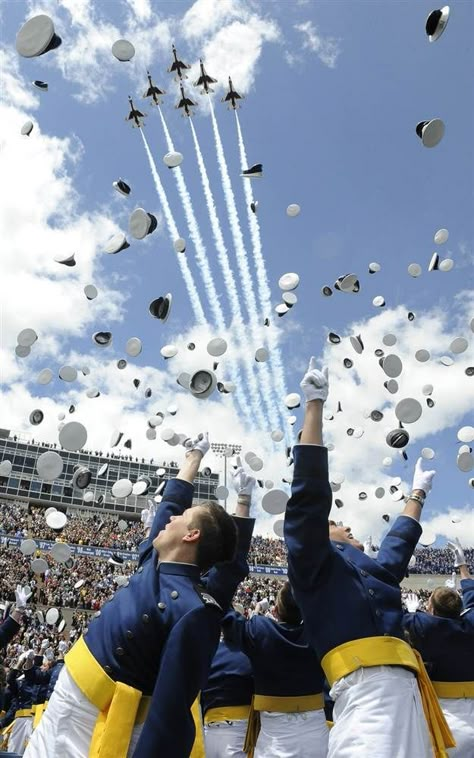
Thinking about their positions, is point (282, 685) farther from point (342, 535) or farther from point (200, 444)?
point (200, 444)

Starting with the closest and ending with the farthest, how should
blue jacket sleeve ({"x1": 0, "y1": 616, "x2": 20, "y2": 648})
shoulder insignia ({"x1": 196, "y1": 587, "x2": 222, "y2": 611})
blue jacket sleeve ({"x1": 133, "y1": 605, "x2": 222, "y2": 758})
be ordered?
blue jacket sleeve ({"x1": 133, "y1": 605, "x2": 222, "y2": 758}) → shoulder insignia ({"x1": 196, "y1": 587, "x2": 222, "y2": 611}) → blue jacket sleeve ({"x1": 0, "y1": 616, "x2": 20, "y2": 648})

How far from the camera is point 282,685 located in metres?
4.52

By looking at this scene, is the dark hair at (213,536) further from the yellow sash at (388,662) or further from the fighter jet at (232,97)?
the fighter jet at (232,97)

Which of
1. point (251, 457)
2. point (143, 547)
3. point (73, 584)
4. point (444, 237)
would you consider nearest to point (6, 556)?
point (73, 584)

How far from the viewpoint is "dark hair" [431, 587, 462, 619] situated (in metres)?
5.11

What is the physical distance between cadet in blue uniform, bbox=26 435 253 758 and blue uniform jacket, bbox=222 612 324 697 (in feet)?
5.16

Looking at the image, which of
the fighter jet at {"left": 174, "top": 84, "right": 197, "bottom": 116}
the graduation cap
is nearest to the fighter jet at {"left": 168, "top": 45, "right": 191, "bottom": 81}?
the fighter jet at {"left": 174, "top": 84, "right": 197, "bottom": 116}

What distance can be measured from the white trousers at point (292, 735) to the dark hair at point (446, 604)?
4.79 feet

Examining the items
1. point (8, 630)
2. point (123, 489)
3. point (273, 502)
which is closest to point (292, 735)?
point (8, 630)

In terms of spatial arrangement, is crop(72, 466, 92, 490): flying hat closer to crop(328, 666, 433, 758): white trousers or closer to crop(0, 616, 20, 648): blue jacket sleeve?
crop(0, 616, 20, 648): blue jacket sleeve

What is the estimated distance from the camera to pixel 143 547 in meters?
4.01

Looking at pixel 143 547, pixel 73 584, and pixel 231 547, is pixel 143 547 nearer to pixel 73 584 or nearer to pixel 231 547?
pixel 231 547

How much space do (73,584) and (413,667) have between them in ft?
105

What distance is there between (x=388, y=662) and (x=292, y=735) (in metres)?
2.32
